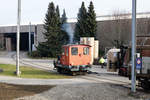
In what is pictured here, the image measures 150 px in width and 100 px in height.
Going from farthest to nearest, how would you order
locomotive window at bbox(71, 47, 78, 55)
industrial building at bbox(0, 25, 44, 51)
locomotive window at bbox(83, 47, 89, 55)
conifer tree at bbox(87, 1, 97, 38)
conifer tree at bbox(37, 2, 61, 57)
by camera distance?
industrial building at bbox(0, 25, 44, 51), conifer tree at bbox(37, 2, 61, 57), conifer tree at bbox(87, 1, 97, 38), locomotive window at bbox(83, 47, 89, 55), locomotive window at bbox(71, 47, 78, 55)

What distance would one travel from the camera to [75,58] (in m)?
22.2

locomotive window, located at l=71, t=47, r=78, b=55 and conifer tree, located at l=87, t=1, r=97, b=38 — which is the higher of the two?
conifer tree, located at l=87, t=1, r=97, b=38

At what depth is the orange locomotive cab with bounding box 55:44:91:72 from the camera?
72.2ft

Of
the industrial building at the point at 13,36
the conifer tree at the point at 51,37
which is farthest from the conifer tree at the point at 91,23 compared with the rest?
the industrial building at the point at 13,36

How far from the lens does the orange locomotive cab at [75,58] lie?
867 inches

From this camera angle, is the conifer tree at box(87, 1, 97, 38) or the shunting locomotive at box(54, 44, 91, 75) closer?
the shunting locomotive at box(54, 44, 91, 75)

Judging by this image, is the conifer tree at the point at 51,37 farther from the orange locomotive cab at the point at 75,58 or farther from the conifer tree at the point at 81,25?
the orange locomotive cab at the point at 75,58

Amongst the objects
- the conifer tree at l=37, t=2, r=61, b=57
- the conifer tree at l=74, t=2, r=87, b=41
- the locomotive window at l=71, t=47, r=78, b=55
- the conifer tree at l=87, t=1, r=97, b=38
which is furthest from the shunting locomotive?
the conifer tree at l=37, t=2, r=61, b=57

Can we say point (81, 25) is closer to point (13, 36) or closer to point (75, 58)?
point (75, 58)

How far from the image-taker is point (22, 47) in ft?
265

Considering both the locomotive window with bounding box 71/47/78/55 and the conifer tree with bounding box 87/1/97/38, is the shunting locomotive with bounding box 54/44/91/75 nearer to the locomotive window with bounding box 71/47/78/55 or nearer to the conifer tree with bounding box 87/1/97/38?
the locomotive window with bounding box 71/47/78/55

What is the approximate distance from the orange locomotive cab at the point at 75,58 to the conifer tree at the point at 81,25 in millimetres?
25665

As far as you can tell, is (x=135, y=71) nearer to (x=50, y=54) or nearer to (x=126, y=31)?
(x=126, y=31)

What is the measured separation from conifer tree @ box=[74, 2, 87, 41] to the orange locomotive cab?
25665 mm
